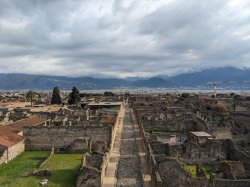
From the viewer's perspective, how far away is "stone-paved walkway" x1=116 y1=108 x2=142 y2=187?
1052 inches

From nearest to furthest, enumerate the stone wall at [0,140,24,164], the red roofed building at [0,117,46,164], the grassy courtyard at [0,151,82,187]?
the grassy courtyard at [0,151,82,187], the stone wall at [0,140,24,164], the red roofed building at [0,117,46,164]

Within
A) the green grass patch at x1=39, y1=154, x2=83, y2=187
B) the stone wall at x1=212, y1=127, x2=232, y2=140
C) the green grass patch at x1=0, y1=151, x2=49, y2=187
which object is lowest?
the green grass patch at x1=0, y1=151, x2=49, y2=187

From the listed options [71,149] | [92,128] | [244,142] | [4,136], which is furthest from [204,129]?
[4,136]

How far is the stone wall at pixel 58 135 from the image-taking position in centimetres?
4088

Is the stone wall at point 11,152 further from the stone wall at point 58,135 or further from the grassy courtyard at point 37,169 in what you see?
the stone wall at point 58,135

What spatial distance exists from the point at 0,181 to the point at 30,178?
2123 millimetres

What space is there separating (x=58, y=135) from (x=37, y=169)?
33.8 feet

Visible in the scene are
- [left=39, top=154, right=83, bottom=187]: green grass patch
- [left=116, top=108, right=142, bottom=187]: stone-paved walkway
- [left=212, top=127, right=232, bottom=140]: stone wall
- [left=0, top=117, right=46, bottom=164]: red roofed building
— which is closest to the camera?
[left=116, top=108, right=142, bottom=187]: stone-paved walkway

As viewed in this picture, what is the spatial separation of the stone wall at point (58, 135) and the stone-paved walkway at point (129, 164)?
265 cm

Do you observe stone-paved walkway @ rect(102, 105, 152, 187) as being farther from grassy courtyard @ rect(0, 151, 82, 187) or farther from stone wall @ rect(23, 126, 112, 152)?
grassy courtyard @ rect(0, 151, 82, 187)

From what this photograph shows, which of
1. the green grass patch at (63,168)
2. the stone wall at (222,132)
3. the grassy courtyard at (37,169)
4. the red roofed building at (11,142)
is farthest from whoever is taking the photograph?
the stone wall at (222,132)

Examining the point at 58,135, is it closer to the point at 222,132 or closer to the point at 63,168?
the point at 63,168

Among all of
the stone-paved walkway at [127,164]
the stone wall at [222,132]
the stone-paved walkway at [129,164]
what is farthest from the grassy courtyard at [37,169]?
the stone wall at [222,132]

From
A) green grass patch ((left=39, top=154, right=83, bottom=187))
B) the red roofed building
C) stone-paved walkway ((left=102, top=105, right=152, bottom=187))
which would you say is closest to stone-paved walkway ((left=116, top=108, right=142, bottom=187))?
stone-paved walkway ((left=102, top=105, right=152, bottom=187))
